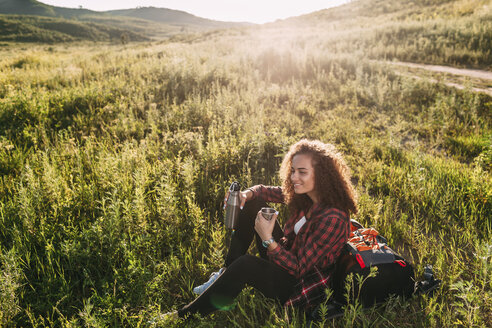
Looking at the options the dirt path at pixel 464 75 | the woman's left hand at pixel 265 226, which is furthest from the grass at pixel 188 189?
the dirt path at pixel 464 75

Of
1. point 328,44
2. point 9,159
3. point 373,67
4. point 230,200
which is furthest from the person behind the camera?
point 328,44

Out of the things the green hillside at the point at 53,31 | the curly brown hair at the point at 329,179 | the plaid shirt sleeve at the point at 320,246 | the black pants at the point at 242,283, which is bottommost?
the black pants at the point at 242,283

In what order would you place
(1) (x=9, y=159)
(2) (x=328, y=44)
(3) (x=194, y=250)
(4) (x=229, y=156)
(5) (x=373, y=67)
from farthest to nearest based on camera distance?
(2) (x=328, y=44), (5) (x=373, y=67), (4) (x=229, y=156), (1) (x=9, y=159), (3) (x=194, y=250)

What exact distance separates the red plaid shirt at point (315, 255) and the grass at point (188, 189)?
22 centimetres

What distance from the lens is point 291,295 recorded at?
7.79 feet

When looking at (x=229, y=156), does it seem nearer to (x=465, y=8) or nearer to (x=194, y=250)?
(x=194, y=250)

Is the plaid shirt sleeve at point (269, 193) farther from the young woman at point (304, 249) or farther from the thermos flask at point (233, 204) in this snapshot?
the young woman at point (304, 249)

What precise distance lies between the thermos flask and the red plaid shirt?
64cm

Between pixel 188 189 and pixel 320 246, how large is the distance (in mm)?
2248

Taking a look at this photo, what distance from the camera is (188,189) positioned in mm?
3877

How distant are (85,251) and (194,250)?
112 cm

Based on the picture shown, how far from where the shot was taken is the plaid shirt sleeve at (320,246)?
221cm

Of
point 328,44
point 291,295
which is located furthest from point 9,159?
point 328,44

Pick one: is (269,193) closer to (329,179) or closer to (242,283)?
(329,179)
